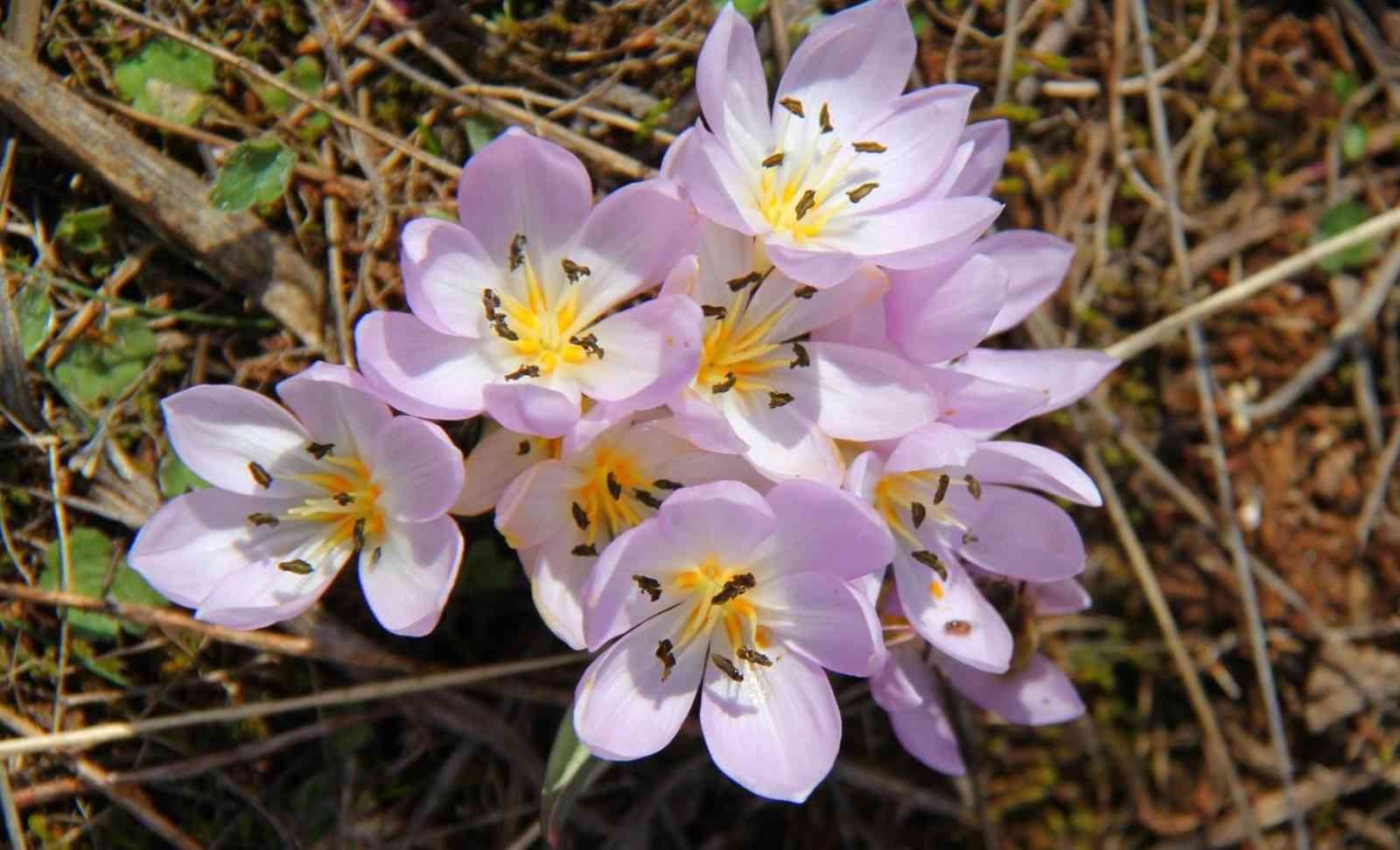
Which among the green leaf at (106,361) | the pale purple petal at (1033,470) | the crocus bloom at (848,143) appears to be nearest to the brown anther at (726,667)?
the pale purple petal at (1033,470)

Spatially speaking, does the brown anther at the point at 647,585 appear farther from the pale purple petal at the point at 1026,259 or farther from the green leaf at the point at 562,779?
the pale purple petal at the point at 1026,259

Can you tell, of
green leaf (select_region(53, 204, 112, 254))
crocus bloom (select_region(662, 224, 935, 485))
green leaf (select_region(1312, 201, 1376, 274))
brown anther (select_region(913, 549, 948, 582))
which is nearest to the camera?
crocus bloom (select_region(662, 224, 935, 485))

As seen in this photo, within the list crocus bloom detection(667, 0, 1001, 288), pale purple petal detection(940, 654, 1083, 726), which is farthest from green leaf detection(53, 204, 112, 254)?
pale purple petal detection(940, 654, 1083, 726)

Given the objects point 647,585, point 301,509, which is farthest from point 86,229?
point 647,585

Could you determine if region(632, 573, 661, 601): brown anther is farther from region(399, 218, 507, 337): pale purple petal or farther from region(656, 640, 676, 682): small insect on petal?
region(399, 218, 507, 337): pale purple petal

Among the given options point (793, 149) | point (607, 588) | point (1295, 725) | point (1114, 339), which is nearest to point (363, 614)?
point (607, 588)

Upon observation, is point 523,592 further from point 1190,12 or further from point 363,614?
point 1190,12

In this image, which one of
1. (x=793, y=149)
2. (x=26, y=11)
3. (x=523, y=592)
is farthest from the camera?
(x=523, y=592)
